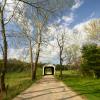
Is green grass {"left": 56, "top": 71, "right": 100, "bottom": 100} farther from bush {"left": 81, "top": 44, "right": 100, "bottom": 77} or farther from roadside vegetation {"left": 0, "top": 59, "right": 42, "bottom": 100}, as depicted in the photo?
bush {"left": 81, "top": 44, "right": 100, "bottom": 77}

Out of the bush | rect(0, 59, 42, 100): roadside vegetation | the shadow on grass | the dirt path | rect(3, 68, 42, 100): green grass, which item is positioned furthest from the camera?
the bush

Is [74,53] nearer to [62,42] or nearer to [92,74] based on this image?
[62,42]

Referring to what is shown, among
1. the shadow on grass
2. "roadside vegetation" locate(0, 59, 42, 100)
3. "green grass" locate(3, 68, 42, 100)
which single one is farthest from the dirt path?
the shadow on grass

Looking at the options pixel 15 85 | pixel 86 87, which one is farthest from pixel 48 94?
pixel 15 85

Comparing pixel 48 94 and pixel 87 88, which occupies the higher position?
pixel 87 88

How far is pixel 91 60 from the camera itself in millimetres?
48781

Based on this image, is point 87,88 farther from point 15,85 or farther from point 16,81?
point 16,81

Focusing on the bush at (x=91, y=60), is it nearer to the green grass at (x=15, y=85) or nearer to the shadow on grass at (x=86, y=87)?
the green grass at (x=15, y=85)

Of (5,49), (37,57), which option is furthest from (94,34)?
(5,49)

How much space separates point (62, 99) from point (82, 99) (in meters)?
1.23

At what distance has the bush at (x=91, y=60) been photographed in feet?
158

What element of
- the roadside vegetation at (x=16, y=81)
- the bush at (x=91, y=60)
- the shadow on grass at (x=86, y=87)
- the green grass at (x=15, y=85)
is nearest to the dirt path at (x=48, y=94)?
the green grass at (x=15, y=85)

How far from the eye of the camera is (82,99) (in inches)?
634

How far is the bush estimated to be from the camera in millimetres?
48175
